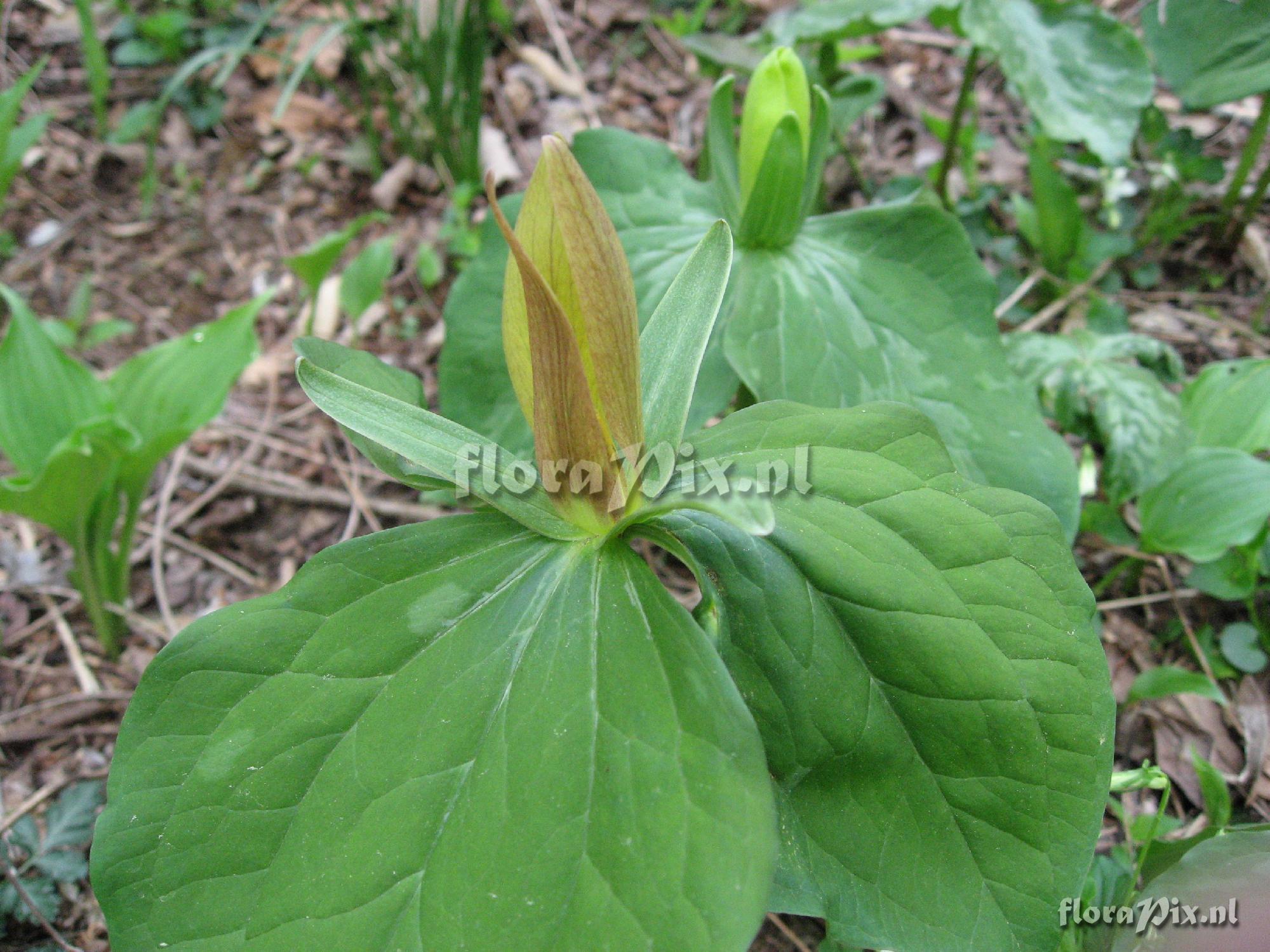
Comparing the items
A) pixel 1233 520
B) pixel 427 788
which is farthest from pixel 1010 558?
pixel 1233 520

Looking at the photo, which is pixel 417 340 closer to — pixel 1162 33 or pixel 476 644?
pixel 476 644

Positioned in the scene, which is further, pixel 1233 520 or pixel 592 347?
pixel 1233 520

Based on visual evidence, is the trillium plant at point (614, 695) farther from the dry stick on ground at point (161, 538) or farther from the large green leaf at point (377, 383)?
the dry stick on ground at point (161, 538)

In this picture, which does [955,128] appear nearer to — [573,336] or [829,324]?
[829,324]

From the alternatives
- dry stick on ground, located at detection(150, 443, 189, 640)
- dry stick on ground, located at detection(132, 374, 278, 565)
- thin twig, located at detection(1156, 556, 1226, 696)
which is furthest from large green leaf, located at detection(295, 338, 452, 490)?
thin twig, located at detection(1156, 556, 1226, 696)

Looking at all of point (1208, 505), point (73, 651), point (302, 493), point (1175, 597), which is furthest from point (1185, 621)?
point (73, 651)

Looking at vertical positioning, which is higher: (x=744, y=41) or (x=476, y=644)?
(x=744, y=41)
